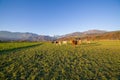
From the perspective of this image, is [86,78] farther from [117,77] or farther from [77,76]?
[117,77]

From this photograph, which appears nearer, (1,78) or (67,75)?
(1,78)

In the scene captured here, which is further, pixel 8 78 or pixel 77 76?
pixel 77 76

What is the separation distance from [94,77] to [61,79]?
1962 mm

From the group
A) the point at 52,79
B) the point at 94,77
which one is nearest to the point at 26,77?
the point at 52,79

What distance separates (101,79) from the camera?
288 inches

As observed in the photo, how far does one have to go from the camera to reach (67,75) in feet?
26.1

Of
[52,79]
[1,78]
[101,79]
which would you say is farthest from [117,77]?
[1,78]

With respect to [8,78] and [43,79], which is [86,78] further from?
[8,78]

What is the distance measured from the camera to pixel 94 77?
7.63 m

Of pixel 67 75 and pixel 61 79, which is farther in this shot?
pixel 67 75

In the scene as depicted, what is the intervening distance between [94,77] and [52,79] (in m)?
2.45

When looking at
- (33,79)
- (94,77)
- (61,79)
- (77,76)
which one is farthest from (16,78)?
(94,77)

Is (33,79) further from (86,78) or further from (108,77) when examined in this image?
(108,77)

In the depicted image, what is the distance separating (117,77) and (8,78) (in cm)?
627
